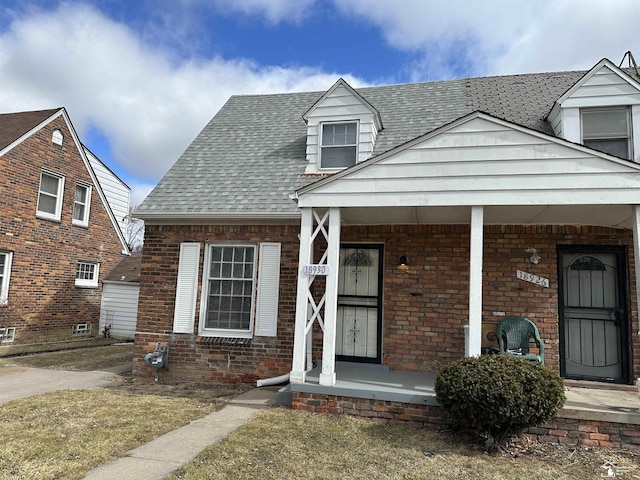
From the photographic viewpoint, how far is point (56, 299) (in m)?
14.0

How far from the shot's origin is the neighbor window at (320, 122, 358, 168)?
8.84 meters

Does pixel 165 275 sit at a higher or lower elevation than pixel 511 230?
lower

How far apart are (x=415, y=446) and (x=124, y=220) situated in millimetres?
18699

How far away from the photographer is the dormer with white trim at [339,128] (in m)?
8.74

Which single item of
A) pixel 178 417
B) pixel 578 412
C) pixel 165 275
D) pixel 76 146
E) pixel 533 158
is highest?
pixel 76 146

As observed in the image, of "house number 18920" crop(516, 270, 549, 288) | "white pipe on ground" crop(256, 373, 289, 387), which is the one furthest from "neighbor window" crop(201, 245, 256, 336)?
"house number 18920" crop(516, 270, 549, 288)

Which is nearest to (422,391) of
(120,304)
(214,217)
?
(214,217)

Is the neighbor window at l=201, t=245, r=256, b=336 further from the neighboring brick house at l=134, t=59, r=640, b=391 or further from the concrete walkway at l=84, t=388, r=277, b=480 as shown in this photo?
the concrete walkway at l=84, t=388, r=277, b=480

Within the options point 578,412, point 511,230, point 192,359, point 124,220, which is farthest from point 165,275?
point 124,220

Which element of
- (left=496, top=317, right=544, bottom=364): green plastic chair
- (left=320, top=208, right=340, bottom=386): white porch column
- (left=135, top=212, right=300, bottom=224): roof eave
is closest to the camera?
(left=320, top=208, right=340, bottom=386): white porch column

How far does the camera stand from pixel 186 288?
830 cm

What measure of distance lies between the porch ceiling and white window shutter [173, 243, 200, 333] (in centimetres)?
299

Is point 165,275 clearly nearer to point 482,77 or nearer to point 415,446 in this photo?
point 415,446

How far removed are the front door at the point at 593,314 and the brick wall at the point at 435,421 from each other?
1.95 metres
